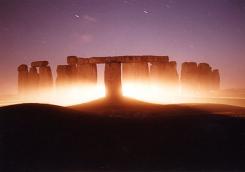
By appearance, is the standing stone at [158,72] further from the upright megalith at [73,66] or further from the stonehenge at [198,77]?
the upright megalith at [73,66]

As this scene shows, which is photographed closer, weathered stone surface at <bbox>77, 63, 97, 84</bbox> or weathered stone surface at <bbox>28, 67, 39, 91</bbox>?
weathered stone surface at <bbox>77, 63, 97, 84</bbox>

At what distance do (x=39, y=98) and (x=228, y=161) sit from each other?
2481 centimetres

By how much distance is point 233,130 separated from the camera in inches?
575

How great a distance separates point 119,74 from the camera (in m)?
29.5

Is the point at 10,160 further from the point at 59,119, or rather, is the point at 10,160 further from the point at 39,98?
the point at 39,98

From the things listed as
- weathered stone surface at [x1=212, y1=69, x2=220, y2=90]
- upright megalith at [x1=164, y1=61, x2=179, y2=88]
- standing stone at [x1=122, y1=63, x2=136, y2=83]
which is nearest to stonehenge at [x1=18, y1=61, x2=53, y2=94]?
standing stone at [x1=122, y1=63, x2=136, y2=83]

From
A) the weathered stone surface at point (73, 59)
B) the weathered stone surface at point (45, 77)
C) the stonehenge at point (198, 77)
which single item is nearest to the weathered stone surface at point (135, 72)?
the weathered stone surface at point (73, 59)

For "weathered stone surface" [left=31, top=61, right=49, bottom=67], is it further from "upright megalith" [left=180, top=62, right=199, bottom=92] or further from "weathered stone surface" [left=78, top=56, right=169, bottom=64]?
"upright megalith" [left=180, top=62, right=199, bottom=92]

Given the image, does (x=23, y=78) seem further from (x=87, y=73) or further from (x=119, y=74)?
(x=119, y=74)

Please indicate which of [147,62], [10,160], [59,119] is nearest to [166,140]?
[59,119]

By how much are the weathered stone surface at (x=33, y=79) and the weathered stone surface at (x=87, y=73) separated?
556 centimetres

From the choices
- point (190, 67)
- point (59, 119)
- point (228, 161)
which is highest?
point (190, 67)

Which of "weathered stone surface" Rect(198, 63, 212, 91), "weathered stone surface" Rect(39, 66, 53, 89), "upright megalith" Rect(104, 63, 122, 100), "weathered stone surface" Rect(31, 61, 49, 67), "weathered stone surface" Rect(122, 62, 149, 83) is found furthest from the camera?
"weathered stone surface" Rect(198, 63, 212, 91)

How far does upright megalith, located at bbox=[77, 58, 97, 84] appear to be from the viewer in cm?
3092
